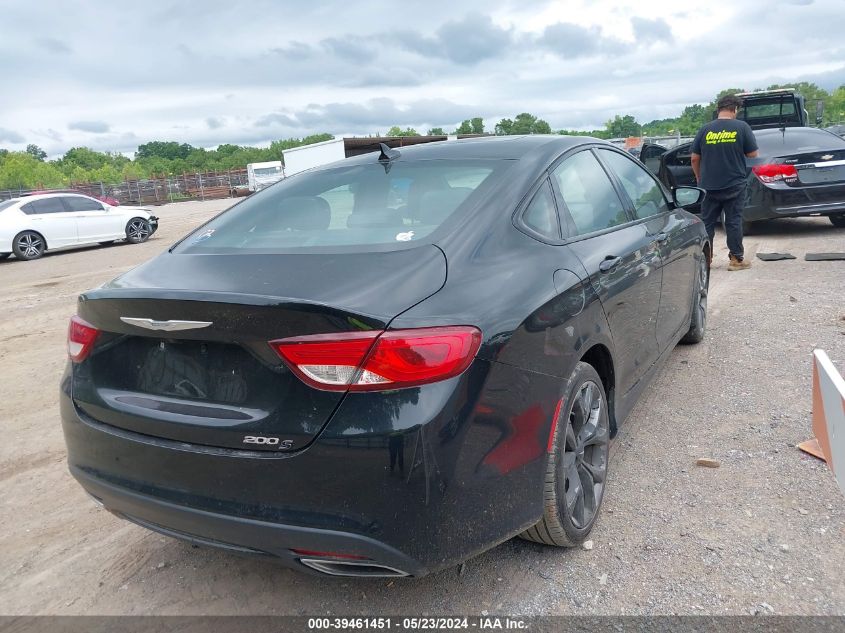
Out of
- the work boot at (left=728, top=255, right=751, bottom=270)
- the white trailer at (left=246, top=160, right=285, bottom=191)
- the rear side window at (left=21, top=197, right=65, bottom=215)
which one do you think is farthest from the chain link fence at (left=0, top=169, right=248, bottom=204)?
the work boot at (left=728, top=255, right=751, bottom=270)

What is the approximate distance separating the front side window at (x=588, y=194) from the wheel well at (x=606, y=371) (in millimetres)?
537

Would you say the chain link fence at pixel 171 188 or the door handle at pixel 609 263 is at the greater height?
the chain link fence at pixel 171 188

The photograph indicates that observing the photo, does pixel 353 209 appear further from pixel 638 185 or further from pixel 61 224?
pixel 61 224

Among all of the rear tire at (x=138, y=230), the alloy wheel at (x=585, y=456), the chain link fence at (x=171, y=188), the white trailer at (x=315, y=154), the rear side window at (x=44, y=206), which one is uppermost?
the chain link fence at (x=171, y=188)

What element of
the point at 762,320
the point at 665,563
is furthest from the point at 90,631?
the point at 762,320

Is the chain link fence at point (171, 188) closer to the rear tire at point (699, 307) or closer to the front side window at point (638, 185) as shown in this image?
the rear tire at point (699, 307)

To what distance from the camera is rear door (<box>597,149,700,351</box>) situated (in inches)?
147

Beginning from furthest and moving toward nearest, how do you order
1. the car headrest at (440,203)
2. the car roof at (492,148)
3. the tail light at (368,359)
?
the car roof at (492,148), the car headrest at (440,203), the tail light at (368,359)

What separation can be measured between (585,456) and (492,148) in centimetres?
146

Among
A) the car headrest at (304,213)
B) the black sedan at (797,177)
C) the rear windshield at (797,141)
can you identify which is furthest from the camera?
the rear windshield at (797,141)

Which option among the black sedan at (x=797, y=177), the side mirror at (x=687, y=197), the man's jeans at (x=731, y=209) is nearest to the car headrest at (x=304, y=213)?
the side mirror at (x=687, y=197)

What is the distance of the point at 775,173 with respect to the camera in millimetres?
8977

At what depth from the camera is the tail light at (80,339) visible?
7.71 ft

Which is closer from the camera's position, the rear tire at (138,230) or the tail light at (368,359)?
the tail light at (368,359)
